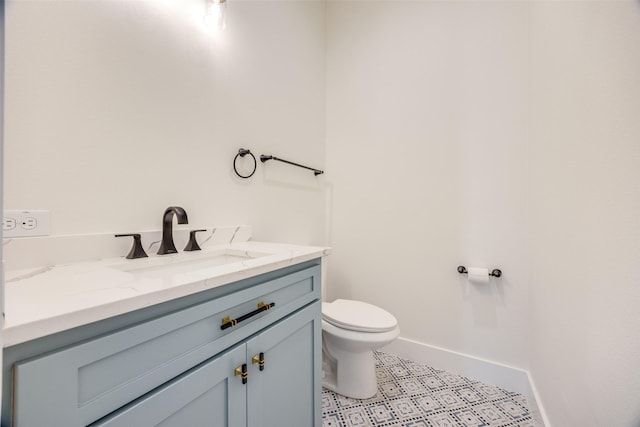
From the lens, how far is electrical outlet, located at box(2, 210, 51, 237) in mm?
756

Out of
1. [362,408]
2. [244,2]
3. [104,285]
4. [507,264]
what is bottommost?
[362,408]

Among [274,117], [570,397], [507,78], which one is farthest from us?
[274,117]

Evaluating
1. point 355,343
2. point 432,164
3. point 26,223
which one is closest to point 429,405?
point 355,343

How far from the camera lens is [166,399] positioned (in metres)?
0.61

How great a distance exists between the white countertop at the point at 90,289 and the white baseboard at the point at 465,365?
137cm

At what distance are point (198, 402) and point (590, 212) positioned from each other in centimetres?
122

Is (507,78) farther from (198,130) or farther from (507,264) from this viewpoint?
(198,130)

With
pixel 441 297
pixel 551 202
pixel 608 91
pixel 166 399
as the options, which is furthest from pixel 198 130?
pixel 441 297

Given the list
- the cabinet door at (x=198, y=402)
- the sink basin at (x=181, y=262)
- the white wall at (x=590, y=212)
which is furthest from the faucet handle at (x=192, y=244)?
the white wall at (x=590, y=212)

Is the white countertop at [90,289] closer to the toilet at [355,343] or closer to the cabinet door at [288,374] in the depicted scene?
the cabinet door at [288,374]

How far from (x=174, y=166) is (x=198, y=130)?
22cm

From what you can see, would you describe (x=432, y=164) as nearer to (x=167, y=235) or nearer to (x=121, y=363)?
(x=167, y=235)

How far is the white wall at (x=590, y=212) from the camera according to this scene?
64 cm

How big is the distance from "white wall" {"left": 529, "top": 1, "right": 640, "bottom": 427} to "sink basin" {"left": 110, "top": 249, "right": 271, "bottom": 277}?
3.50 ft
